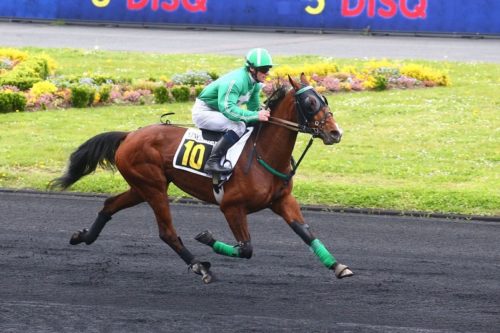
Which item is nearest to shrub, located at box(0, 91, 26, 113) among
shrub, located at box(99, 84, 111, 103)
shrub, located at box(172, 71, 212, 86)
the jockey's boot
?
shrub, located at box(99, 84, 111, 103)

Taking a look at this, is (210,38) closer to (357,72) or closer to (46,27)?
(46,27)

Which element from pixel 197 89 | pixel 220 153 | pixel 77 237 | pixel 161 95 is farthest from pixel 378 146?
pixel 220 153

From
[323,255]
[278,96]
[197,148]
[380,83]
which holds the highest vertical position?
[278,96]

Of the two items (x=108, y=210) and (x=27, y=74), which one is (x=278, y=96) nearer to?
(x=108, y=210)

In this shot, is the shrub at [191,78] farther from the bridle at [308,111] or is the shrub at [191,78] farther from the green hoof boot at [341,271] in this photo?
the green hoof boot at [341,271]

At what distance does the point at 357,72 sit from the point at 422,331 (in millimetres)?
14745

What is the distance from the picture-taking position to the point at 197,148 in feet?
32.3

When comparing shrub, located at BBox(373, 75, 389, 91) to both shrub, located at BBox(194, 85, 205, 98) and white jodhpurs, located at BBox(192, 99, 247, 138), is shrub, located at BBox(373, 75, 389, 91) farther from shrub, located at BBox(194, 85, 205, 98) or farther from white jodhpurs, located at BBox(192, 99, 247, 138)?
white jodhpurs, located at BBox(192, 99, 247, 138)

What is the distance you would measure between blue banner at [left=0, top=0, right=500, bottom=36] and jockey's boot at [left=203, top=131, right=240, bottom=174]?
21854 millimetres

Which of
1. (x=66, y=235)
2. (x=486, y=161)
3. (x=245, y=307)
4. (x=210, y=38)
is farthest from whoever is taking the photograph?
(x=210, y=38)

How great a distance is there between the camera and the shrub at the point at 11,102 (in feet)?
62.2

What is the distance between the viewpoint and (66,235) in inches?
447

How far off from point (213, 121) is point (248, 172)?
72 centimetres

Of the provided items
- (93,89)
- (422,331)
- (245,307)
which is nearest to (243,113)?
(245,307)
